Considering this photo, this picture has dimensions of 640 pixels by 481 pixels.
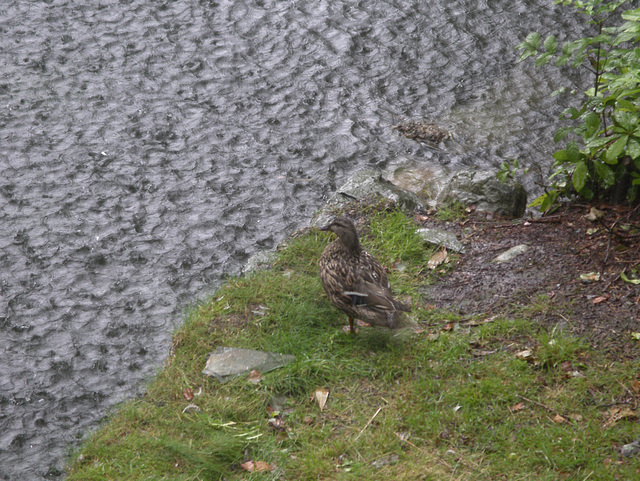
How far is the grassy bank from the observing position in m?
4.38

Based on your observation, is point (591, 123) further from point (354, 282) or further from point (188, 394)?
point (188, 394)

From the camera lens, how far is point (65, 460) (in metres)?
5.04

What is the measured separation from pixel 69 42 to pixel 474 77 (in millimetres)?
5614

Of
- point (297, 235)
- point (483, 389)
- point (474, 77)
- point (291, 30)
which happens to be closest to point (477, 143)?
point (474, 77)

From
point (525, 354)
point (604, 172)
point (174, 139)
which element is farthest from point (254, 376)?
point (174, 139)

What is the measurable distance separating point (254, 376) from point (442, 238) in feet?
7.38

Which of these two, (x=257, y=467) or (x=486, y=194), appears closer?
(x=257, y=467)

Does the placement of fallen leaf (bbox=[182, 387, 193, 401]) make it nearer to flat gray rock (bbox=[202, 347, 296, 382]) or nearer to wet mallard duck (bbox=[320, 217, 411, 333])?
flat gray rock (bbox=[202, 347, 296, 382])

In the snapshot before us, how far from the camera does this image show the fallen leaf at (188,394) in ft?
16.9

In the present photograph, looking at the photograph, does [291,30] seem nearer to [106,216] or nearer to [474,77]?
[474,77]

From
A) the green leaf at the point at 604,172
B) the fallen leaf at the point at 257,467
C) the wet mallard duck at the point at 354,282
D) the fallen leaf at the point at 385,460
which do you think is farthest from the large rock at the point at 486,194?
the fallen leaf at the point at 257,467

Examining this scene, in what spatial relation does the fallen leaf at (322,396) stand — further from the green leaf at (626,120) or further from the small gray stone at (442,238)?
the green leaf at (626,120)

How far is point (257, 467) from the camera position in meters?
4.54

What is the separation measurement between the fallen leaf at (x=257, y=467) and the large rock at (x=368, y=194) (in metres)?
2.91
